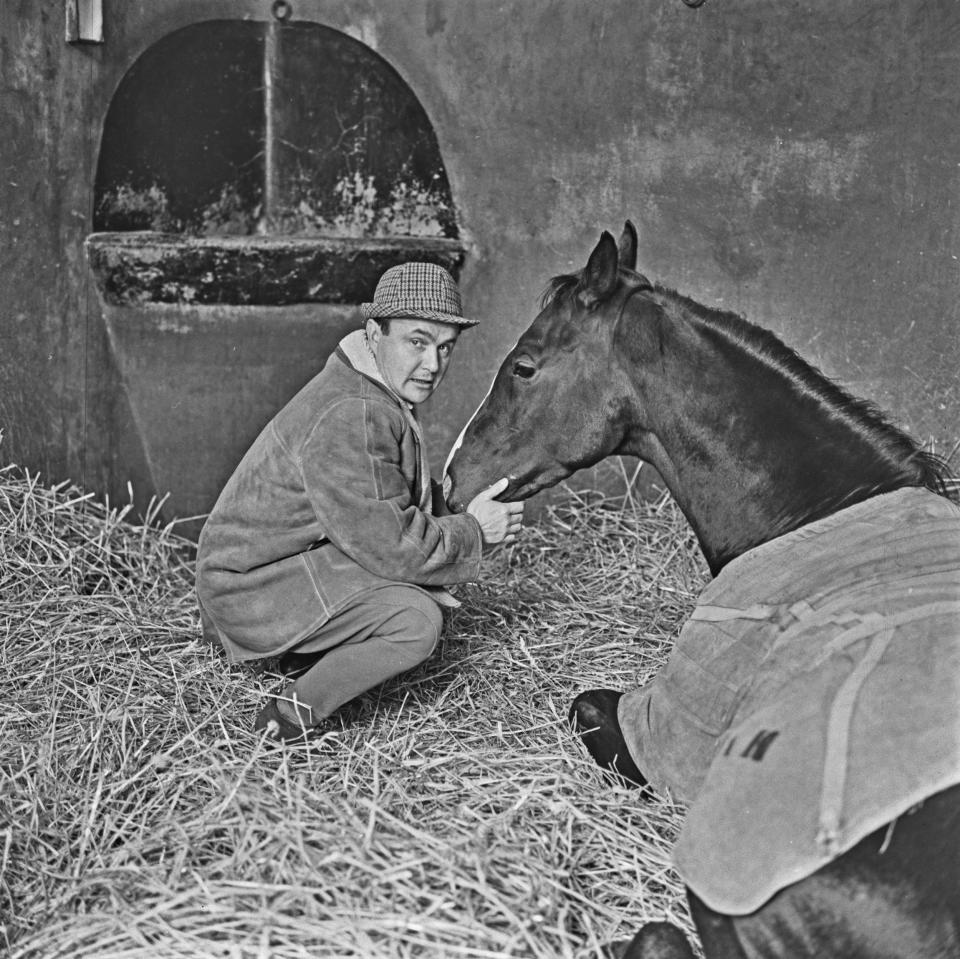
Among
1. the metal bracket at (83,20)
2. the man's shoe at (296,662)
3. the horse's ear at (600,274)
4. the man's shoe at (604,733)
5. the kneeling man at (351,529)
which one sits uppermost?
the metal bracket at (83,20)

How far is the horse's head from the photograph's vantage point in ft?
9.35

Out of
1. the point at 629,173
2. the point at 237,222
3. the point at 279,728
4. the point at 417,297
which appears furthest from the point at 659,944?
the point at 237,222

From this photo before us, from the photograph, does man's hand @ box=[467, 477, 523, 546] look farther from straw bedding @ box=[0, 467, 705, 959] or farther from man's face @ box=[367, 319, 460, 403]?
straw bedding @ box=[0, 467, 705, 959]

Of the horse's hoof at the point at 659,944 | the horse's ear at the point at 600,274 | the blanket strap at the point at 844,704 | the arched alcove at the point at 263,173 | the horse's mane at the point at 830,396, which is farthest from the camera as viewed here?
the arched alcove at the point at 263,173

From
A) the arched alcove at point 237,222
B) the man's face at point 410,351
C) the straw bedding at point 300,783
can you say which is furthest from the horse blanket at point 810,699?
the arched alcove at point 237,222

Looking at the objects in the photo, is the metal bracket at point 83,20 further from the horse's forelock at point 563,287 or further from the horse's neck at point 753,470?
the horse's neck at point 753,470

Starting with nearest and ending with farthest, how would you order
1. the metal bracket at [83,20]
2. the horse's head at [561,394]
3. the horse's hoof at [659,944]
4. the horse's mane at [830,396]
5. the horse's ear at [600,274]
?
the horse's hoof at [659,944] < the horse's mane at [830,396] < the horse's ear at [600,274] < the horse's head at [561,394] < the metal bracket at [83,20]

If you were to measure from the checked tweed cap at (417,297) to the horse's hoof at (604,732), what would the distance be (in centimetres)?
93

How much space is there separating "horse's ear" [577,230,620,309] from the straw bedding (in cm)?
103

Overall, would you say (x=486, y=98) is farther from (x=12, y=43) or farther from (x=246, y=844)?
(x=246, y=844)

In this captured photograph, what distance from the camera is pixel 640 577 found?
169 inches

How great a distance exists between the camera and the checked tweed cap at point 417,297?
2.92m

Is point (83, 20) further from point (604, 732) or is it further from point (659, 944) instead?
point (659, 944)

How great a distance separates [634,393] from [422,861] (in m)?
1.15
